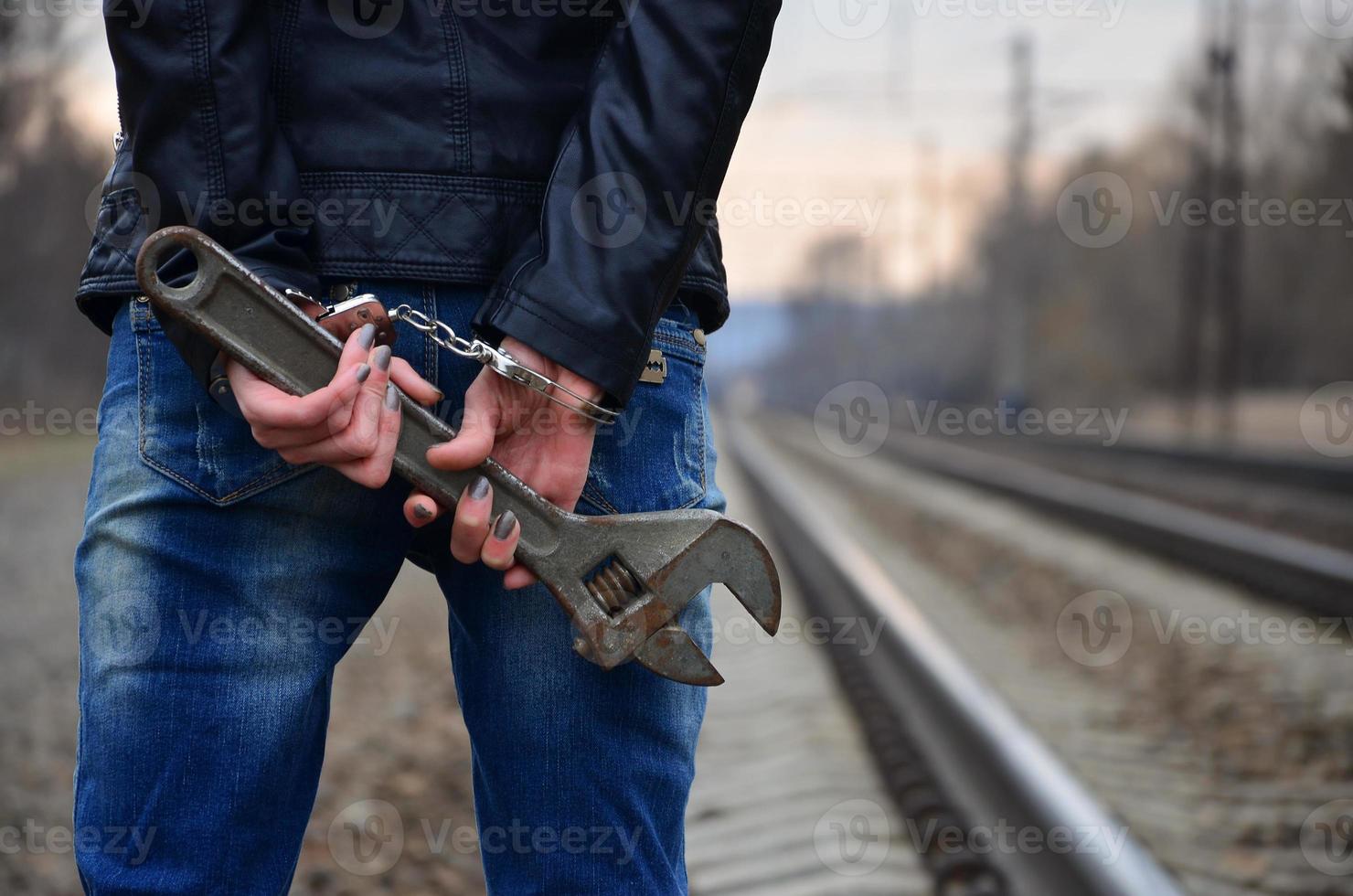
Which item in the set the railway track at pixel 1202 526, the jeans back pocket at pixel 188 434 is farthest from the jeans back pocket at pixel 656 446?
the railway track at pixel 1202 526

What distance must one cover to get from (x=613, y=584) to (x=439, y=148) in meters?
0.52

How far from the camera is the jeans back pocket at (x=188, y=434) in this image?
128 centimetres

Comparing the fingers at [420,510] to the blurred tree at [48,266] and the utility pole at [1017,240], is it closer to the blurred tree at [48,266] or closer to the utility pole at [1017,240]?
the blurred tree at [48,266]

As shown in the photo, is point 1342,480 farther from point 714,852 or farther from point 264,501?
point 264,501

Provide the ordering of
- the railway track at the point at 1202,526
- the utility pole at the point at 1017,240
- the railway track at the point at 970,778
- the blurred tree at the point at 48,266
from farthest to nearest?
the utility pole at the point at 1017,240 < the blurred tree at the point at 48,266 < the railway track at the point at 1202,526 < the railway track at the point at 970,778

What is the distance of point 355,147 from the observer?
1.31m

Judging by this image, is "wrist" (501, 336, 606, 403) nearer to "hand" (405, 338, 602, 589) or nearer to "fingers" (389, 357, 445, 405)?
"hand" (405, 338, 602, 589)

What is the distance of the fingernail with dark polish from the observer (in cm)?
125

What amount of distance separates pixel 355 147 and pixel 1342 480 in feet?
42.0

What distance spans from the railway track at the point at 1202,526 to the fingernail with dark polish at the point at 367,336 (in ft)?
21.3

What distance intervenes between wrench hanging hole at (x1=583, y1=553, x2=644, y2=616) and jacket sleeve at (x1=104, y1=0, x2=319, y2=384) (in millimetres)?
463

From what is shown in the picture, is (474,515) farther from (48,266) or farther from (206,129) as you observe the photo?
(48,266)

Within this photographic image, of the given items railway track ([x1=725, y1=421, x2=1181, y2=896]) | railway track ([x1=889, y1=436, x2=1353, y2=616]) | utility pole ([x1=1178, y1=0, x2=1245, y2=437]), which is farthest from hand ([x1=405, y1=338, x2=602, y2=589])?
utility pole ([x1=1178, y1=0, x2=1245, y2=437])

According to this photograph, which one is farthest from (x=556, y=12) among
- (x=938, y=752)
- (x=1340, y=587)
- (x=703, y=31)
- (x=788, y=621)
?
(x=1340, y=587)
